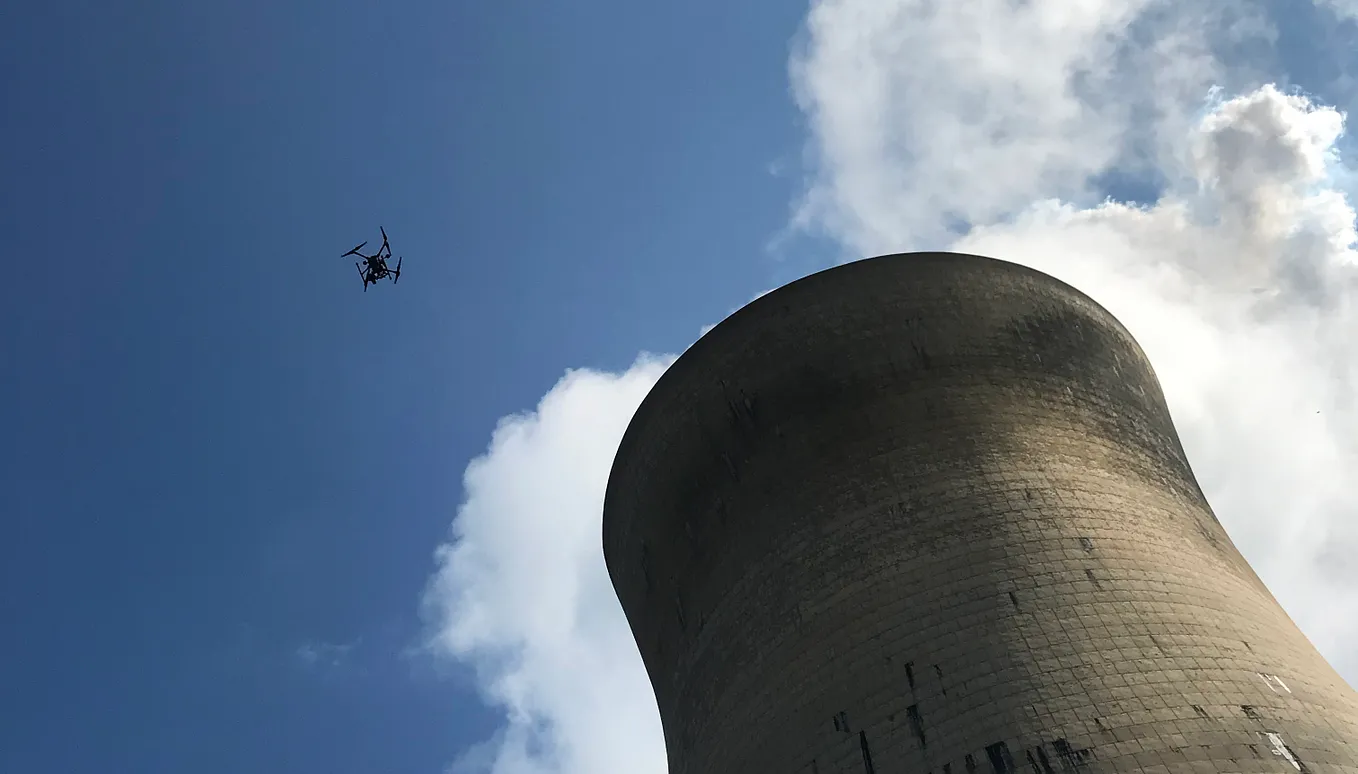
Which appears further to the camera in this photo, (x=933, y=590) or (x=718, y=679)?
(x=718, y=679)

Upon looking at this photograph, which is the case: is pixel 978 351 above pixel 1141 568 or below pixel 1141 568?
above

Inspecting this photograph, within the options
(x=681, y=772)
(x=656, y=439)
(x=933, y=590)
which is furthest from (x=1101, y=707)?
(x=656, y=439)

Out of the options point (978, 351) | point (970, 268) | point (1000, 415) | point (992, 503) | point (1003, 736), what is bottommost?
point (1003, 736)

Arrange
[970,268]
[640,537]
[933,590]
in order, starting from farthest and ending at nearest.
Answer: [640,537]
[970,268]
[933,590]

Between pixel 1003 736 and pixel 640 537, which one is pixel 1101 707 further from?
pixel 640 537

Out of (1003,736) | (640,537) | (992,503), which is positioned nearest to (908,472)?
(992,503)

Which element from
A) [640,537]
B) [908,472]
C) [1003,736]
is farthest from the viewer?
[640,537]
